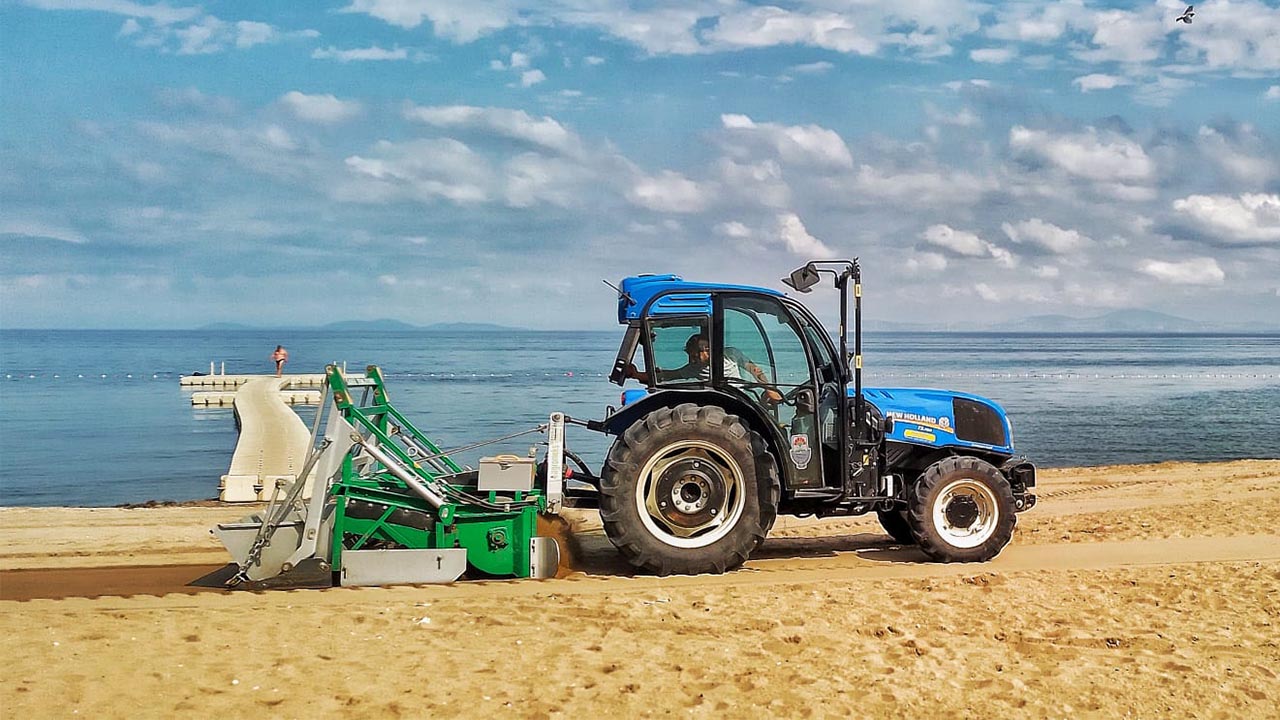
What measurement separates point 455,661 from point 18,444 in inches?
929

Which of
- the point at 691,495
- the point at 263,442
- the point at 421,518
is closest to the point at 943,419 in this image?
the point at 691,495

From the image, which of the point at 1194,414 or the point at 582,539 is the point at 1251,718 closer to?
the point at 582,539

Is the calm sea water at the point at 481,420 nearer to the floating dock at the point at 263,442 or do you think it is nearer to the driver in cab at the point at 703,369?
the floating dock at the point at 263,442

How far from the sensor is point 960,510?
8.34 metres

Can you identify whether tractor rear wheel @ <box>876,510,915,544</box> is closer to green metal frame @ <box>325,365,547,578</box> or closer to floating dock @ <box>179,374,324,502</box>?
green metal frame @ <box>325,365,547,578</box>

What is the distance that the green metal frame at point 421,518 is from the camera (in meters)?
7.41

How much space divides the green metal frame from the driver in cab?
1286 millimetres

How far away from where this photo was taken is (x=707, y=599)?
6898 millimetres

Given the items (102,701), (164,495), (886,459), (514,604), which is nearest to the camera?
(102,701)

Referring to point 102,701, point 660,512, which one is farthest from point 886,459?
point 102,701

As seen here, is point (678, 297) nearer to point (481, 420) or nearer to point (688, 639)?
point (688, 639)

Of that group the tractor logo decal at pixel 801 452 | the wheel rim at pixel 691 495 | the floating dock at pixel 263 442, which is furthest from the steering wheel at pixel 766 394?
the floating dock at pixel 263 442

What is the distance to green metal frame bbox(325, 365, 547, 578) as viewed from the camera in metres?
7.41

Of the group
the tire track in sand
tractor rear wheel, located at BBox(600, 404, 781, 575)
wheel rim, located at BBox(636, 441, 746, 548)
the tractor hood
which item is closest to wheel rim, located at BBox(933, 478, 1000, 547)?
the tire track in sand
